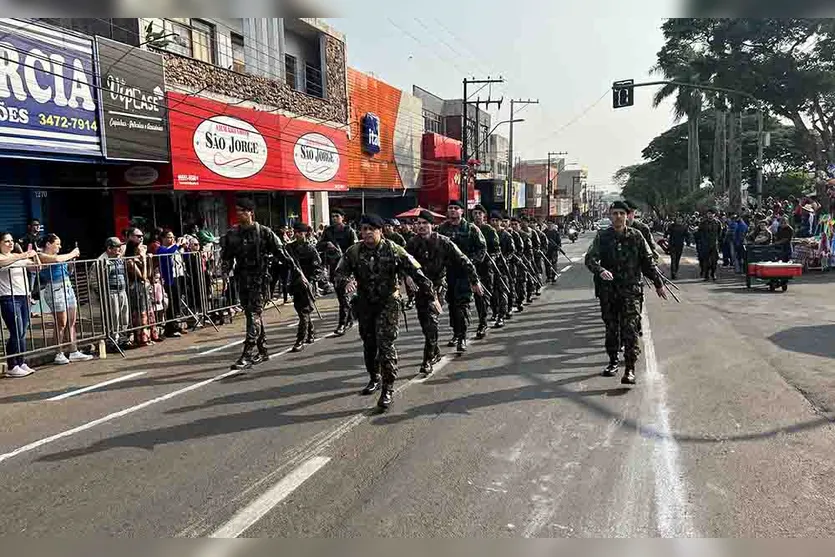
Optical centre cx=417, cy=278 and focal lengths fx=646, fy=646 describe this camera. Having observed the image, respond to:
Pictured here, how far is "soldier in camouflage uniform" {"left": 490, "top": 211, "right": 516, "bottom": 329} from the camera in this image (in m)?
10.6

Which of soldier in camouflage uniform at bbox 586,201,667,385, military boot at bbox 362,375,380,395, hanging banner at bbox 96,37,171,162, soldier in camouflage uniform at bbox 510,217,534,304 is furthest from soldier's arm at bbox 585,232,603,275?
hanging banner at bbox 96,37,171,162

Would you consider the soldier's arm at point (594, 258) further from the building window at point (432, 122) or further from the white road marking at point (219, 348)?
the building window at point (432, 122)

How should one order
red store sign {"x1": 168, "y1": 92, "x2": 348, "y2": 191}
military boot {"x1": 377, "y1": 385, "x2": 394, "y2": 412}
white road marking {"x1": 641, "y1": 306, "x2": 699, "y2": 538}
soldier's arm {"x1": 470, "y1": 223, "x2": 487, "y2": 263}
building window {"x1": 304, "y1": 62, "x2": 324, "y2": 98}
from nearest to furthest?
white road marking {"x1": 641, "y1": 306, "x2": 699, "y2": 538}
military boot {"x1": 377, "y1": 385, "x2": 394, "y2": 412}
soldier's arm {"x1": 470, "y1": 223, "x2": 487, "y2": 263}
red store sign {"x1": 168, "y1": 92, "x2": 348, "y2": 191}
building window {"x1": 304, "y1": 62, "x2": 324, "y2": 98}

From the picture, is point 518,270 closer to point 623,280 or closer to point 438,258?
point 438,258

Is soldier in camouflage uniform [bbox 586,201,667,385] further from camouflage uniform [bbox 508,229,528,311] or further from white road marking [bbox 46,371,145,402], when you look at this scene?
white road marking [bbox 46,371,145,402]

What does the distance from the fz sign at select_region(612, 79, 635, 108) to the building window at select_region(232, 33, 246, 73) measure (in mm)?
11459

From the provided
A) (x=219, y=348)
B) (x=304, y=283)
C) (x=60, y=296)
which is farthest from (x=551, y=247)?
A: (x=60, y=296)

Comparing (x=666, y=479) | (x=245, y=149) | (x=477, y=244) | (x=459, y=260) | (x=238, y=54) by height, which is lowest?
(x=666, y=479)

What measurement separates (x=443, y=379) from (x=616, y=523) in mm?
3558

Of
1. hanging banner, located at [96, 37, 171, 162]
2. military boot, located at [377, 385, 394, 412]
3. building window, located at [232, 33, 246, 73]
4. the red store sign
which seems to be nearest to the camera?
military boot, located at [377, 385, 394, 412]

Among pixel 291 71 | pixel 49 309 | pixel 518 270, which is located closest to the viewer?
pixel 49 309

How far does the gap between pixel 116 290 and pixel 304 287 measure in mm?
2849

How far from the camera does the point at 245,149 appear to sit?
60.3 ft

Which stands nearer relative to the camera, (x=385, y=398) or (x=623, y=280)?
(x=385, y=398)
